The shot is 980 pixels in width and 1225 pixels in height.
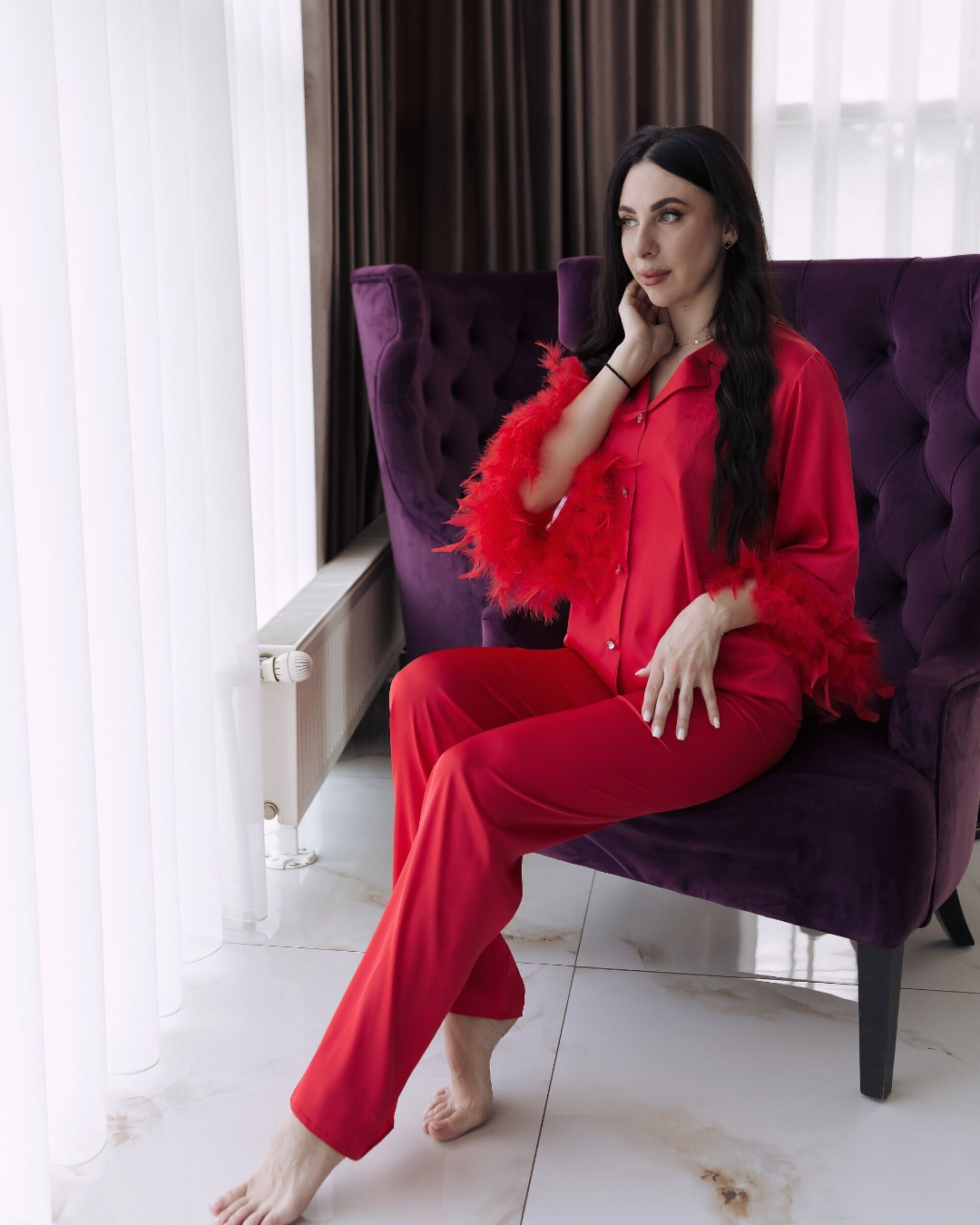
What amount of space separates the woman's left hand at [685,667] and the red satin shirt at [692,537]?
5 centimetres

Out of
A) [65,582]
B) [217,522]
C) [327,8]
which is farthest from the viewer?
[327,8]

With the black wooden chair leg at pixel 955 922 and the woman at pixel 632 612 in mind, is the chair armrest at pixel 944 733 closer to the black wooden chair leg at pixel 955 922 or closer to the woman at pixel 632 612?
the woman at pixel 632 612

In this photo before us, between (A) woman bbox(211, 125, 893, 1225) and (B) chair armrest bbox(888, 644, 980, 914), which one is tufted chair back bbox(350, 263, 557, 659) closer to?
(A) woman bbox(211, 125, 893, 1225)

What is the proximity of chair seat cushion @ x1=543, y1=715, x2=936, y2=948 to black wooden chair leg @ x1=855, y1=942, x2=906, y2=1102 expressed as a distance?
0.12 feet

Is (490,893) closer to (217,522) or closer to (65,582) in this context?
(65,582)

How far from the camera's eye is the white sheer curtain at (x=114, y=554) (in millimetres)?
1249

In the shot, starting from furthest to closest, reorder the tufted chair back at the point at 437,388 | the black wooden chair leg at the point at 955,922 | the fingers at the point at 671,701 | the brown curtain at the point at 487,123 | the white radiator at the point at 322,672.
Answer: the brown curtain at the point at 487,123, the tufted chair back at the point at 437,388, the white radiator at the point at 322,672, the black wooden chair leg at the point at 955,922, the fingers at the point at 671,701

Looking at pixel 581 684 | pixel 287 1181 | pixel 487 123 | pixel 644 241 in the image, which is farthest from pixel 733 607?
pixel 487 123

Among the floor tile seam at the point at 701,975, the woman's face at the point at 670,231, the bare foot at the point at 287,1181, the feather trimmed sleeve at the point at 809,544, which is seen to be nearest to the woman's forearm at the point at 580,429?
the woman's face at the point at 670,231

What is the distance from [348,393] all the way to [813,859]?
1.78m

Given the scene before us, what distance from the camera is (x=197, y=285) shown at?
1.75 meters

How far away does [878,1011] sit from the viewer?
155cm

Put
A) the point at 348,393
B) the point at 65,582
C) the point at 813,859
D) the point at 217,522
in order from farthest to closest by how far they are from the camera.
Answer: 1. the point at 348,393
2. the point at 217,522
3. the point at 813,859
4. the point at 65,582

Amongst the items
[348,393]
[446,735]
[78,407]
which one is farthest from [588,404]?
[348,393]
